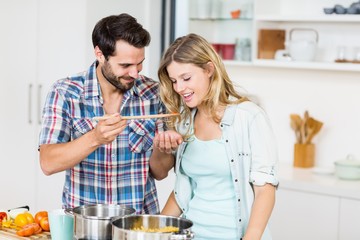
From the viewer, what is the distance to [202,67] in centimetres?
271

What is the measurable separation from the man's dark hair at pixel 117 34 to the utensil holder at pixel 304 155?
2178 mm

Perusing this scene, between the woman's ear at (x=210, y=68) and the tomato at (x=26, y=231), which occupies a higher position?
the woman's ear at (x=210, y=68)

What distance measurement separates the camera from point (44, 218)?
2.91 meters

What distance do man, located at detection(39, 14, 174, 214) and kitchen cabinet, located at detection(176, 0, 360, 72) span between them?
71.6 inches

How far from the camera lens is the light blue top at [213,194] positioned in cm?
272

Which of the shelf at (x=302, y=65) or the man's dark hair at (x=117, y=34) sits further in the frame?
the shelf at (x=302, y=65)

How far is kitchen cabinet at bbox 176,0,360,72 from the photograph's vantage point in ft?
15.2

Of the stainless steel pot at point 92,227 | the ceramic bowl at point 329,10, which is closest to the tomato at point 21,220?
the stainless steel pot at point 92,227

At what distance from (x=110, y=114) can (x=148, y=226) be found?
0.64 m

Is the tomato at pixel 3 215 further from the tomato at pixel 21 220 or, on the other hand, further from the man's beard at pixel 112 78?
the man's beard at pixel 112 78

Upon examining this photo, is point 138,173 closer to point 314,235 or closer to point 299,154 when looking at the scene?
point 314,235

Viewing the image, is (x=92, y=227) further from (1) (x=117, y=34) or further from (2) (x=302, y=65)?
(2) (x=302, y=65)

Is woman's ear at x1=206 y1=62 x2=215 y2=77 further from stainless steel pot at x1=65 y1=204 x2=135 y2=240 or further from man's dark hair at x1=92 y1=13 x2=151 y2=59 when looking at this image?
stainless steel pot at x1=65 y1=204 x2=135 y2=240

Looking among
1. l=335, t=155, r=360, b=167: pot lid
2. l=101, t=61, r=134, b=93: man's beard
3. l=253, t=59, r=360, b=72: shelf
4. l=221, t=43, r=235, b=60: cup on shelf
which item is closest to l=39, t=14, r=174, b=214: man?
l=101, t=61, r=134, b=93: man's beard
